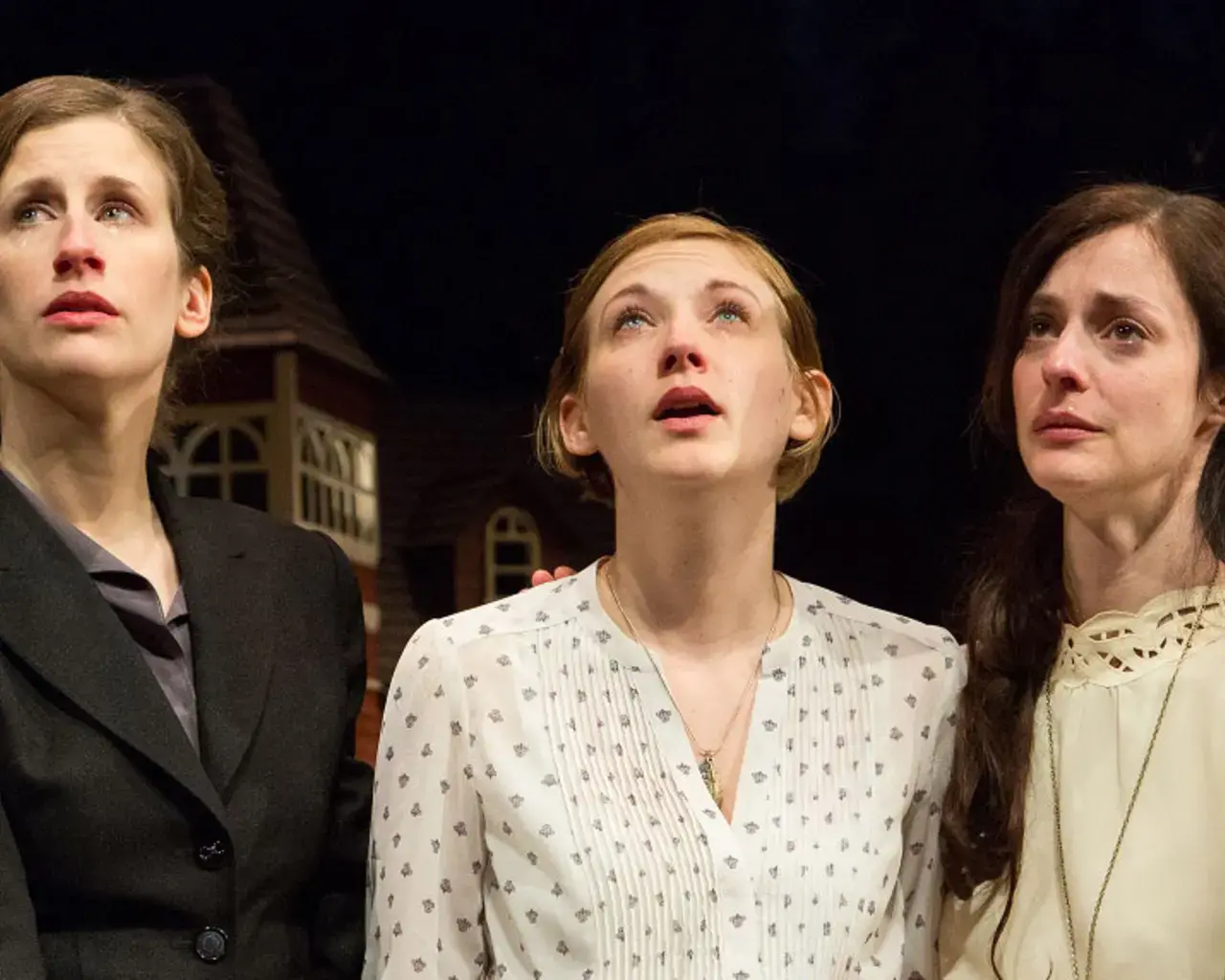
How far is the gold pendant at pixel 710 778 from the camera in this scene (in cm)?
223

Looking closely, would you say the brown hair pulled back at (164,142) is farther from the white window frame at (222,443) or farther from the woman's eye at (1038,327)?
the woman's eye at (1038,327)

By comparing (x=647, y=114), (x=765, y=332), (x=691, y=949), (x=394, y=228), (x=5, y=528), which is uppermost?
(x=647, y=114)

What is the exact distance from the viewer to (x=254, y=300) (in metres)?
3.49

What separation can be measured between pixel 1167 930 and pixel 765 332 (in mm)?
922

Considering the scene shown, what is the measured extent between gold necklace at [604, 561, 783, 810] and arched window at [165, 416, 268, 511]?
126cm

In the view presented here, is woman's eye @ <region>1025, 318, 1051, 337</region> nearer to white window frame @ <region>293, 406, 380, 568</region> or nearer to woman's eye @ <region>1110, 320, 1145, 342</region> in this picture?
woman's eye @ <region>1110, 320, 1145, 342</region>

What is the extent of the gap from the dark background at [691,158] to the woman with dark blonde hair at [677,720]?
1017mm

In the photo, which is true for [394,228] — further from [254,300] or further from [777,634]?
[777,634]

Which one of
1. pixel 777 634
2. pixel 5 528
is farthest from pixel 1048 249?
pixel 5 528

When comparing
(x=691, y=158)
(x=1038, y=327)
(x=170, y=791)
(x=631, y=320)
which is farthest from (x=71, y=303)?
(x=691, y=158)

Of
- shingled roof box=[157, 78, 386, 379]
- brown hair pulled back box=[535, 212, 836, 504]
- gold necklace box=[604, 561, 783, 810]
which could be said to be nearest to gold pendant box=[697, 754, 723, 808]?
gold necklace box=[604, 561, 783, 810]

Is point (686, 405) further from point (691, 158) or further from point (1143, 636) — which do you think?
point (691, 158)

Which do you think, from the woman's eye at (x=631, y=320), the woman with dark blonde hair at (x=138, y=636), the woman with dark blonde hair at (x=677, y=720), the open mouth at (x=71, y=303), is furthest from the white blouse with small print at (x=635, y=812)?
the open mouth at (x=71, y=303)

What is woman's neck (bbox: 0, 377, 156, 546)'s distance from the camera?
2.24 meters
